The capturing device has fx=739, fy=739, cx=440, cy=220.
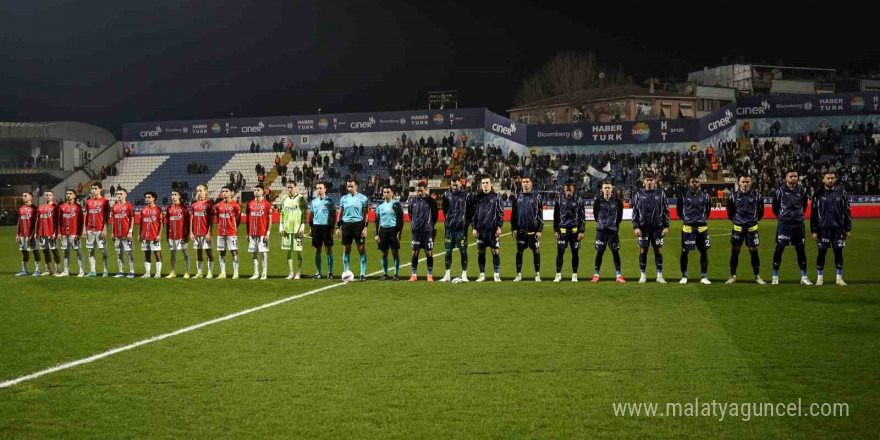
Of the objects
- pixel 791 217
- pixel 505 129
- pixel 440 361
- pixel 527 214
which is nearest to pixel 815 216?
pixel 791 217

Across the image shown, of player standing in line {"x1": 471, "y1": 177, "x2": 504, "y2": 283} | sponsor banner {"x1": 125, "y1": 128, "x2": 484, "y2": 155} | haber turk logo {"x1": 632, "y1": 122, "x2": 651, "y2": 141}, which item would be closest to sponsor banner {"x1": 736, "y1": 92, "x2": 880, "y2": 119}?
haber turk logo {"x1": 632, "y1": 122, "x2": 651, "y2": 141}

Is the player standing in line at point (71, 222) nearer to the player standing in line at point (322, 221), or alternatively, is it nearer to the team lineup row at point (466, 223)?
the team lineup row at point (466, 223)

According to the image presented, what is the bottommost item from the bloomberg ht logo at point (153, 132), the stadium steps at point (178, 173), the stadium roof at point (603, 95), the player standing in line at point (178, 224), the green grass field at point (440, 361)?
the green grass field at point (440, 361)

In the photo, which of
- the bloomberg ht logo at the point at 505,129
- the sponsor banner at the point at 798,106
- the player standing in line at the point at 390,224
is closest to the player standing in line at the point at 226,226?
the player standing in line at the point at 390,224

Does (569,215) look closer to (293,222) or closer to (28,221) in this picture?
(293,222)

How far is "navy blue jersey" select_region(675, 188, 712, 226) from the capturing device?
1497 cm

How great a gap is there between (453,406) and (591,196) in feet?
135

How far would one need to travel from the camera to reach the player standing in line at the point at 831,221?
46.9 feet

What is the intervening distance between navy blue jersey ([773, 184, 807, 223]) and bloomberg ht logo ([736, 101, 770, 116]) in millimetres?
38862

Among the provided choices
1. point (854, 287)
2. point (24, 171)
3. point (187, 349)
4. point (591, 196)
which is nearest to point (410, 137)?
point (591, 196)

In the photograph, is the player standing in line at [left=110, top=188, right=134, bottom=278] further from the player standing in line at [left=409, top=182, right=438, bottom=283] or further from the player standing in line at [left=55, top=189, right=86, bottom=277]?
the player standing in line at [left=409, top=182, right=438, bottom=283]

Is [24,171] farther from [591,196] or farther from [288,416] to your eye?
[288,416]

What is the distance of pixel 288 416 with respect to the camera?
613 cm

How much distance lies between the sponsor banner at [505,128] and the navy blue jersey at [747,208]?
39597 mm
